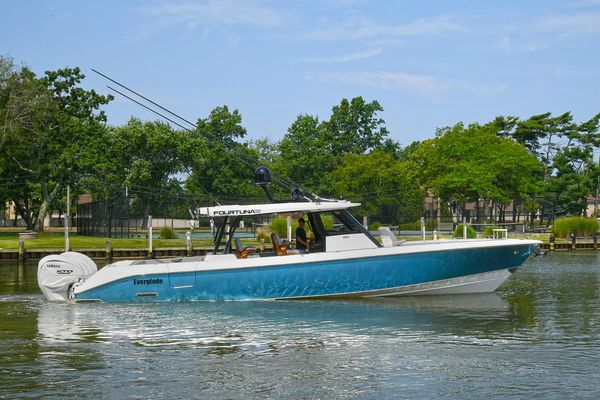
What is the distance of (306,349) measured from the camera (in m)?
15.1

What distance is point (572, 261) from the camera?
39.1 meters

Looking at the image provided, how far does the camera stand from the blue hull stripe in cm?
2020

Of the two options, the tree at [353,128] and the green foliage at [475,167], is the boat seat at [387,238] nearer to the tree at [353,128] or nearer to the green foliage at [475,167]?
the green foliage at [475,167]

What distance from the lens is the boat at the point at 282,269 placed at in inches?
796

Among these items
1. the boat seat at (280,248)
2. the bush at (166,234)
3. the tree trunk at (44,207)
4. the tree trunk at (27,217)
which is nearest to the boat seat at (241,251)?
the boat seat at (280,248)

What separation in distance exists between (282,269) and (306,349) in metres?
5.26

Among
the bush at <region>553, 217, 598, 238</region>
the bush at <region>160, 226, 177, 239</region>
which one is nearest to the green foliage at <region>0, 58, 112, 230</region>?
the bush at <region>160, 226, 177, 239</region>

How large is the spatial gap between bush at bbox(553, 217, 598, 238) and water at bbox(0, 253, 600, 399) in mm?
32883

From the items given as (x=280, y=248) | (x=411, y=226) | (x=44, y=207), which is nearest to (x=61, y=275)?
(x=280, y=248)

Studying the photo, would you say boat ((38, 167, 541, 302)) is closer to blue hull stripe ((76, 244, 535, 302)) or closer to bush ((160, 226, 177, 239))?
blue hull stripe ((76, 244, 535, 302))

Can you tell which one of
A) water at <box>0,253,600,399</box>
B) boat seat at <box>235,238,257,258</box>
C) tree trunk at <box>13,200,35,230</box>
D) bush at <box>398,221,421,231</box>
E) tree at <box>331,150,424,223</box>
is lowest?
water at <box>0,253,600,399</box>

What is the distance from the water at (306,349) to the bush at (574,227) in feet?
108

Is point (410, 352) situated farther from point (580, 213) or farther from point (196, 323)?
point (580, 213)

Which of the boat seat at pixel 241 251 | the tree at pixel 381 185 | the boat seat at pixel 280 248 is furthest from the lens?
the tree at pixel 381 185
